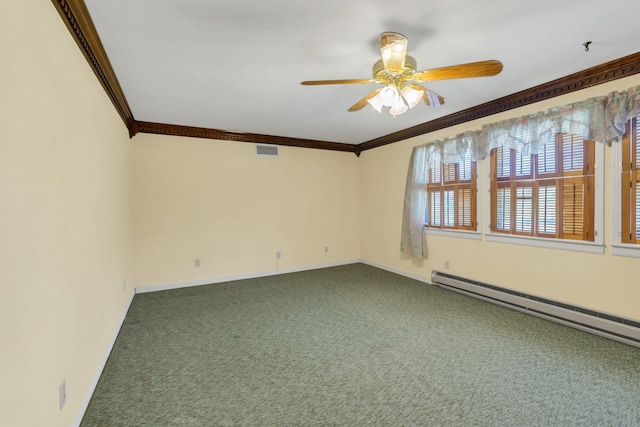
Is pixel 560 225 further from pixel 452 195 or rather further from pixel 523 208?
pixel 452 195

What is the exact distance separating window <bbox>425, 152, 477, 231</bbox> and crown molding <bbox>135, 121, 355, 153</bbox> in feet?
6.50

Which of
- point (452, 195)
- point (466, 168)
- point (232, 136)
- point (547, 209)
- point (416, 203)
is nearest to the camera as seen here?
point (547, 209)

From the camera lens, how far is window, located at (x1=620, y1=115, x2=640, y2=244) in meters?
2.54

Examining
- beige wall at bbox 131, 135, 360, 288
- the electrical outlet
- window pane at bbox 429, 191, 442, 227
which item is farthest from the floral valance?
the electrical outlet

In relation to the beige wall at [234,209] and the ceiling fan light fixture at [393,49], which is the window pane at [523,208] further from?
the beige wall at [234,209]

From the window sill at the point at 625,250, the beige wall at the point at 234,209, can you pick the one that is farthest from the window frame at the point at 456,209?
the beige wall at the point at 234,209

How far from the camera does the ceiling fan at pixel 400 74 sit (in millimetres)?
1921

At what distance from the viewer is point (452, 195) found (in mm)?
4238

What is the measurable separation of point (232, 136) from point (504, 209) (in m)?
4.02

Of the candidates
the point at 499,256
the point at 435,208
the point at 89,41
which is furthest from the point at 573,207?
the point at 89,41

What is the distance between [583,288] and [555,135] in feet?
5.10

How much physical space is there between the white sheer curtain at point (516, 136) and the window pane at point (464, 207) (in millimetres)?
449

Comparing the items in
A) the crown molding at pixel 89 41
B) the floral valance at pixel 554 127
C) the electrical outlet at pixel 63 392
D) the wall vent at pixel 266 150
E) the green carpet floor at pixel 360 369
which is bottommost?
the green carpet floor at pixel 360 369

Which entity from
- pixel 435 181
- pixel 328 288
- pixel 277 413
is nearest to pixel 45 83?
pixel 277 413
